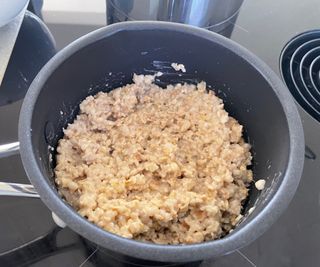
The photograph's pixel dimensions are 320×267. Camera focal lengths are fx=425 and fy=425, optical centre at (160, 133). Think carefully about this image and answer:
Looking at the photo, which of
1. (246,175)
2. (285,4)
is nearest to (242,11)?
(285,4)

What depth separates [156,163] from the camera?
0.75 meters

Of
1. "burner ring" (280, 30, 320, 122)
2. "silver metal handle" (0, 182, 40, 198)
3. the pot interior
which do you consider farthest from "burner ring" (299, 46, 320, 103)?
"silver metal handle" (0, 182, 40, 198)

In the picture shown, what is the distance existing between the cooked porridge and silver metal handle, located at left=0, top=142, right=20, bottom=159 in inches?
4.4

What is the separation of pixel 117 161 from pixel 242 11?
633 millimetres

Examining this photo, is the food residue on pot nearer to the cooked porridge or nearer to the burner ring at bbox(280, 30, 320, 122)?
the cooked porridge

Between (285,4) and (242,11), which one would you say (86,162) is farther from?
(285,4)

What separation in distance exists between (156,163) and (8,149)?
30 cm

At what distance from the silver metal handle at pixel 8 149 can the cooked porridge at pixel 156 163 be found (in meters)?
0.11

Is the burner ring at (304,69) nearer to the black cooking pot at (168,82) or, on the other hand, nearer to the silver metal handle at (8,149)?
the black cooking pot at (168,82)

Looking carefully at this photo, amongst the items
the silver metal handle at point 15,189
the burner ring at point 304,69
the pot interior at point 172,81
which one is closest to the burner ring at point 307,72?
the burner ring at point 304,69

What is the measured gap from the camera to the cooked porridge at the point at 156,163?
0.68 metres

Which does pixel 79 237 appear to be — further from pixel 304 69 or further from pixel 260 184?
pixel 304 69

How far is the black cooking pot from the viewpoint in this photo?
56cm

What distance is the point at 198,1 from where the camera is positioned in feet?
3.16
